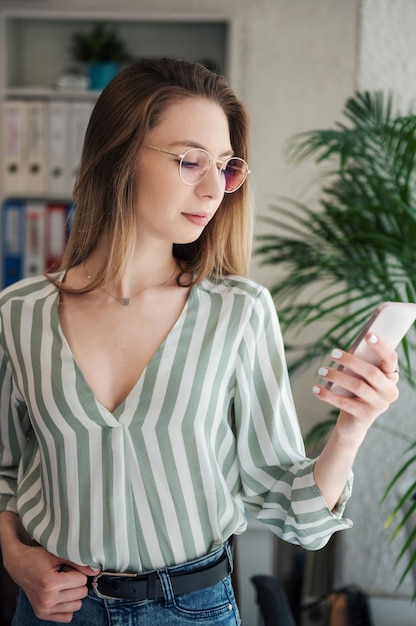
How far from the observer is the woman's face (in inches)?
39.8

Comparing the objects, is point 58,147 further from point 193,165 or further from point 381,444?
point 193,165

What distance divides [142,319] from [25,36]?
2.72 metres

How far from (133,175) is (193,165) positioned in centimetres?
10

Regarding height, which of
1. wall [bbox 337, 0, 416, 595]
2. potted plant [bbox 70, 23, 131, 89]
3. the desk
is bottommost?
the desk

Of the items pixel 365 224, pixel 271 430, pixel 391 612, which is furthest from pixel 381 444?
pixel 271 430

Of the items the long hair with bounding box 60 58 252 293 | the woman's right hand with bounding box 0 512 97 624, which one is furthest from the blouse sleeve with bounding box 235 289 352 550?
the woman's right hand with bounding box 0 512 97 624

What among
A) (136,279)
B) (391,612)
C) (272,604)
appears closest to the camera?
(136,279)

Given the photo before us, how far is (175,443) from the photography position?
1.02 meters

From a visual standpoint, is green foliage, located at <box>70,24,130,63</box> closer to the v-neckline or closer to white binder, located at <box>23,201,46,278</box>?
white binder, located at <box>23,201,46,278</box>

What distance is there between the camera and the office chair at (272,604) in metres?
1.35

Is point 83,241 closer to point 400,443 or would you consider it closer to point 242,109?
point 242,109

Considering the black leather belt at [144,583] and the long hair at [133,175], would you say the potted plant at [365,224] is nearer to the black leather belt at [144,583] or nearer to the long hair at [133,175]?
the long hair at [133,175]

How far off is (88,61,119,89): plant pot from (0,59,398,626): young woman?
2.26 m

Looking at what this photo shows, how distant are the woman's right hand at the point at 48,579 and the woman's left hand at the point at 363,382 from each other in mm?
412
